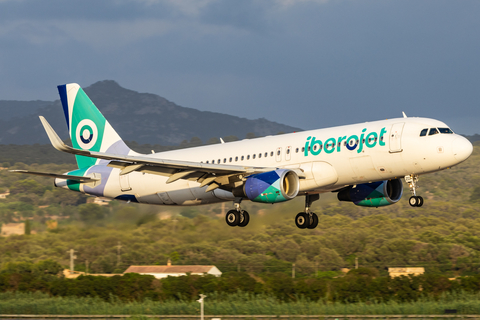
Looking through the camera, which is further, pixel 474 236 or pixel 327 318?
pixel 474 236

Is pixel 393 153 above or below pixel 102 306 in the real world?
above

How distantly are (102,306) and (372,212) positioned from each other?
71.4m

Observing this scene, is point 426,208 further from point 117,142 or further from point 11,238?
point 117,142

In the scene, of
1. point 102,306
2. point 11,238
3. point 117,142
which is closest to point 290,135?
point 117,142

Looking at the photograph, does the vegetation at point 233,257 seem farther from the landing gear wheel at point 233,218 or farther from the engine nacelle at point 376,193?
the landing gear wheel at point 233,218

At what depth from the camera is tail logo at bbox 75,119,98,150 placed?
4050 centimetres

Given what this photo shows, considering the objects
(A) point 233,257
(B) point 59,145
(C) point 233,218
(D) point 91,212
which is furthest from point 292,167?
(A) point 233,257

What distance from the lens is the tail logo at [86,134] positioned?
40.5 m

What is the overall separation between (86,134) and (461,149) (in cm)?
2339

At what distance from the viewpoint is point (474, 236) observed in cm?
9756

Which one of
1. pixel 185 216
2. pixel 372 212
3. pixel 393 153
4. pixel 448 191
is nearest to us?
pixel 393 153

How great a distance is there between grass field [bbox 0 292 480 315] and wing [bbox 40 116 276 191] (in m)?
25.6

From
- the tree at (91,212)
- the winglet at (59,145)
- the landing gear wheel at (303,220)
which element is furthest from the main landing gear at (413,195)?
the tree at (91,212)

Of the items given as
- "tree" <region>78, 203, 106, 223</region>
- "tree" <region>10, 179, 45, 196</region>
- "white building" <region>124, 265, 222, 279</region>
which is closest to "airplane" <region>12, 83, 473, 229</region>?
"tree" <region>78, 203, 106, 223</region>
